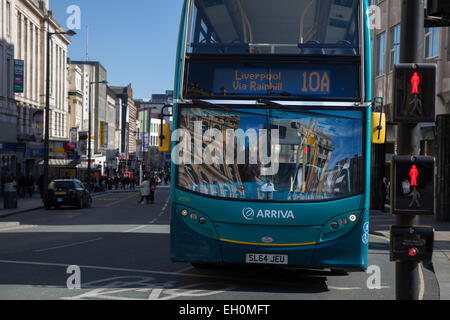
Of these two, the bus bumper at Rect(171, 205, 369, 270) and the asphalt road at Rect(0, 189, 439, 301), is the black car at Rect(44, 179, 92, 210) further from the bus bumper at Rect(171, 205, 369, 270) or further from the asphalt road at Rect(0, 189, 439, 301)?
the bus bumper at Rect(171, 205, 369, 270)

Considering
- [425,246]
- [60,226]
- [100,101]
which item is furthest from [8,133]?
[100,101]

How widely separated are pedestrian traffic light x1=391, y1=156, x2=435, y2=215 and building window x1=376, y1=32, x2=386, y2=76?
2830cm

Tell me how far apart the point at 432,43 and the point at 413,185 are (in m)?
22.2

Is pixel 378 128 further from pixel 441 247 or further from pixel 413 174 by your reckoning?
pixel 441 247

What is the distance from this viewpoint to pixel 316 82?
32.8 feet

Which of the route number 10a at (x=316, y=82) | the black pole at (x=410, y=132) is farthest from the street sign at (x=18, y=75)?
the black pole at (x=410, y=132)

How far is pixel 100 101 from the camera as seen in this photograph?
4225 inches

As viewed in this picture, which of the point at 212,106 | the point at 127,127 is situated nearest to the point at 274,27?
the point at 212,106

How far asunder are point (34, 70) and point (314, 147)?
54253 mm

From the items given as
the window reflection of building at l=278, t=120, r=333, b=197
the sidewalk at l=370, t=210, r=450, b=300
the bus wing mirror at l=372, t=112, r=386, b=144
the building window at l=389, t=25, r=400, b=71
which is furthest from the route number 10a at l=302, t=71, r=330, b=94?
the building window at l=389, t=25, r=400, b=71

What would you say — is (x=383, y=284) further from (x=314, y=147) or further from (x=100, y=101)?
(x=100, y=101)

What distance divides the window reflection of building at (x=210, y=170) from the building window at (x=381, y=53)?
2547 cm

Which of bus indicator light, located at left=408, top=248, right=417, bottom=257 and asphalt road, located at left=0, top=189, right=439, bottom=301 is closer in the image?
bus indicator light, located at left=408, top=248, right=417, bottom=257

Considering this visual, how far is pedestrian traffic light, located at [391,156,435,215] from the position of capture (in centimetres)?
651
